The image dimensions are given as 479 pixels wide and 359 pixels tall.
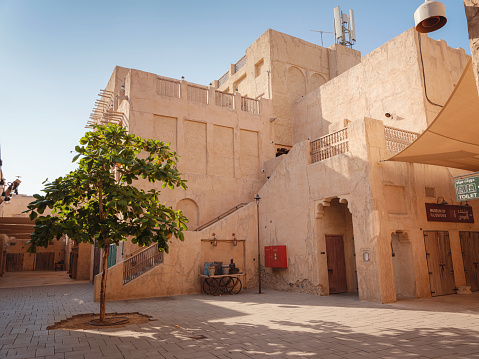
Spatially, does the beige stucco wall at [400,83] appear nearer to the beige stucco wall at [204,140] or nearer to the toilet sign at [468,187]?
the beige stucco wall at [204,140]

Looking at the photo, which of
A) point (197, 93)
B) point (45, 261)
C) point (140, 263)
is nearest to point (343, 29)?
point (197, 93)

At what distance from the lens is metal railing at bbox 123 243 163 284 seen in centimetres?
1423

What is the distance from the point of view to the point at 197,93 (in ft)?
68.4

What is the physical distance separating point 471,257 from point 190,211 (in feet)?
43.6

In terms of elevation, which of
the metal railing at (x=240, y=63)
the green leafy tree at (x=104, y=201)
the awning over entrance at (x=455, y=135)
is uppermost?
the metal railing at (x=240, y=63)

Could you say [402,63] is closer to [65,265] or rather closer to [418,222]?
[418,222]

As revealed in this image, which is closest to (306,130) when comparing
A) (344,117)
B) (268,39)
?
(344,117)

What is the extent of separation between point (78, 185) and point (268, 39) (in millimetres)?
19345

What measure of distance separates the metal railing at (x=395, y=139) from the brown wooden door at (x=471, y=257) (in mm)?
4685

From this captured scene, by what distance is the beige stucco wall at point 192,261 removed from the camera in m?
13.9

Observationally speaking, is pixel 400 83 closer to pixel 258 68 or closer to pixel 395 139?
pixel 395 139

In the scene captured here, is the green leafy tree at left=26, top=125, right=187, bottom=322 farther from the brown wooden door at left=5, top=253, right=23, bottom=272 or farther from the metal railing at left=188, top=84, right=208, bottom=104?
→ the brown wooden door at left=5, top=253, right=23, bottom=272

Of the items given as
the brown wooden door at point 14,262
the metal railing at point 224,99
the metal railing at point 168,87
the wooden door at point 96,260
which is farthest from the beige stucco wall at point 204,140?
the brown wooden door at point 14,262

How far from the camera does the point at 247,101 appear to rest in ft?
74.6
